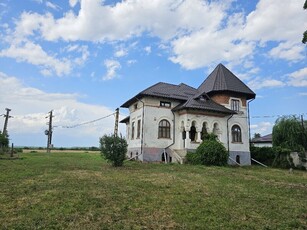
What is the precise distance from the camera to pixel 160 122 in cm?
2822

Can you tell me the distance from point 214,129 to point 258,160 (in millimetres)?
6576

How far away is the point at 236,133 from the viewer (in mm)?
29906

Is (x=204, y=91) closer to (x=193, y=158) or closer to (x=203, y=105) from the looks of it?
(x=203, y=105)

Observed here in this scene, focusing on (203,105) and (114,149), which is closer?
(114,149)

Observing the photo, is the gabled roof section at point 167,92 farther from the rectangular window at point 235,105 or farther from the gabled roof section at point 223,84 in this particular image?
the rectangular window at point 235,105

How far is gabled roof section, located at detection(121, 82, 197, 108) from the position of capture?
27.9m

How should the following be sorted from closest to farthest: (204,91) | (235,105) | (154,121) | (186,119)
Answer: (186,119)
(154,121)
(235,105)
(204,91)

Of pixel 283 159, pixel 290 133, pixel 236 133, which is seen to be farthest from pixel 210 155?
pixel 290 133

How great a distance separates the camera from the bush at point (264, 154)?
2941cm

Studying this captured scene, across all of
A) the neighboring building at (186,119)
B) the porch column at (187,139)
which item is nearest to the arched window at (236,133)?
the neighboring building at (186,119)

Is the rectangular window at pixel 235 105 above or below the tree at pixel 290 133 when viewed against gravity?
above

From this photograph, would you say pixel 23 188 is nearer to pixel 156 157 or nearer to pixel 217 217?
pixel 217 217

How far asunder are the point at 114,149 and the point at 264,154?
17444 millimetres

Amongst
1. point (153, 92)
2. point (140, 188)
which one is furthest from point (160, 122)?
point (140, 188)
